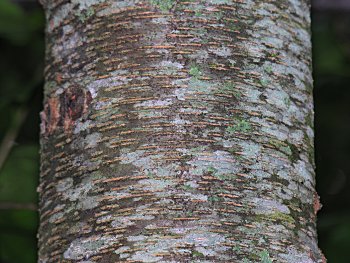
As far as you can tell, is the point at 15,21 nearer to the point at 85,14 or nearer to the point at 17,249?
the point at 17,249

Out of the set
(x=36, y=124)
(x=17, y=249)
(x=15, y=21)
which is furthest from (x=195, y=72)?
(x=36, y=124)

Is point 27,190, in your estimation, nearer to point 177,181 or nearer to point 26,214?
point 26,214

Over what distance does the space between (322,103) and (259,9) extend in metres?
1.93

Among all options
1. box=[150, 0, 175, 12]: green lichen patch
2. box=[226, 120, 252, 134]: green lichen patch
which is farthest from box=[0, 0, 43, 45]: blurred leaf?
box=[226, 120, 252, 134]: green lichen patch

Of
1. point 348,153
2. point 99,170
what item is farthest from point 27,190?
point 348,153

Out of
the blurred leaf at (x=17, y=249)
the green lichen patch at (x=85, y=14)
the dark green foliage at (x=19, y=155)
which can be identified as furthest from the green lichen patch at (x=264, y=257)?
the blurred leaf at (x=17, y=249)

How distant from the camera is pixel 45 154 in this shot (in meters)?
1.19

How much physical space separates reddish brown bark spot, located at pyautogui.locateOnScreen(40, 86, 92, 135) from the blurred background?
1.47ft

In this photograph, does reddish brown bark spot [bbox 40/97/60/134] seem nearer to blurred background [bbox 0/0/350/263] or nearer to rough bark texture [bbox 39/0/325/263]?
rough bark texture [bbox 39/0/325/263]

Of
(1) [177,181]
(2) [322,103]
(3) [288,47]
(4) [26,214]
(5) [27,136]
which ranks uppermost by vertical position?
(2) [322,103]

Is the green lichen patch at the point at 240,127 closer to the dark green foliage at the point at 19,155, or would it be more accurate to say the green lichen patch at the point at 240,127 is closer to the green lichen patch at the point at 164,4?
the green lichen patch at the point at 164,4

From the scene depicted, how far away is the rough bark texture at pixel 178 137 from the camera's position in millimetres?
1015

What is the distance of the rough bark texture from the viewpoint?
1.01 m

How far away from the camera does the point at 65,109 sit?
1.16 meters
